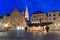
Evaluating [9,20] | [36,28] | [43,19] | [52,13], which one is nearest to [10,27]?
[9,20]

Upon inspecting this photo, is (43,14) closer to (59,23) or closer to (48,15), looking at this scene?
(48,15)

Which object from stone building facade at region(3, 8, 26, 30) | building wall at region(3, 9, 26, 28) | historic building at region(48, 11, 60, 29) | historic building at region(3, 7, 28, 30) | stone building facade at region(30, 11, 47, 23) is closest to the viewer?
historic building at region(48, 11, 60, 29)

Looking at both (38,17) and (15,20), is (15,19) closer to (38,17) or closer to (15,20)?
(15,20)

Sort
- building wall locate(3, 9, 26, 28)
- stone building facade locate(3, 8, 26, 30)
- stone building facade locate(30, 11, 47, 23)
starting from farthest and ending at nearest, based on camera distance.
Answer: building wall locate(3, 9, 26, 28)
stone building facade locate(3, 8, 26, 30)
stone building facade locate(30, 11, 47, 23)

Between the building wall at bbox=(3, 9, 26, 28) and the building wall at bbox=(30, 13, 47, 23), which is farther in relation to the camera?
the building wall at bbox=(3, 9, 26, 28)

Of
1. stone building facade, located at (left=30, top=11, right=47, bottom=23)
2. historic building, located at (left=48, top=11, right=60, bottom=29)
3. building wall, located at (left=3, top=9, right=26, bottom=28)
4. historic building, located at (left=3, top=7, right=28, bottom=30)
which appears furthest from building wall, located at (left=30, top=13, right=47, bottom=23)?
building wall, located at (left=3, top=9, right=26, bottom=28)

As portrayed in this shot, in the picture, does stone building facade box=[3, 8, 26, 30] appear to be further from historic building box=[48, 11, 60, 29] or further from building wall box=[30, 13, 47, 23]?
historic building box=[48, 11, 60, 29]

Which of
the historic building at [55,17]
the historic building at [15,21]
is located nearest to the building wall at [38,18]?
the historic building at [55,17]

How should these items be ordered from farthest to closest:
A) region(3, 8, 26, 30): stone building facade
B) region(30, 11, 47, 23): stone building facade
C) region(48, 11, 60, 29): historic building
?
region(3, 8, 26, 30): stone building facade < region(30, 11, 47, 23): stone building facade < region(48, 11, 60, 29): historic building

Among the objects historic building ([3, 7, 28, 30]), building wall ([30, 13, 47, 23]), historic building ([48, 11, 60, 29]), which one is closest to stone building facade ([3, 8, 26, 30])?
historic building ([3, 7, 28, 30])

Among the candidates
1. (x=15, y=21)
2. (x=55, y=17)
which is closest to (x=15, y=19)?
(x=15, y=21)

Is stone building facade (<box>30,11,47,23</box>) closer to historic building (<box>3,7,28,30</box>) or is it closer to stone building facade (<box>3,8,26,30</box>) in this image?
historic building (<box>3,7,28,30</box>)

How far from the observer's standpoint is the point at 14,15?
241ft

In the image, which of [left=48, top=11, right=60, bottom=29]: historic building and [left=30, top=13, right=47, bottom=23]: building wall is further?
[left=30, top=13, right=47, bottom=23]: building wall
